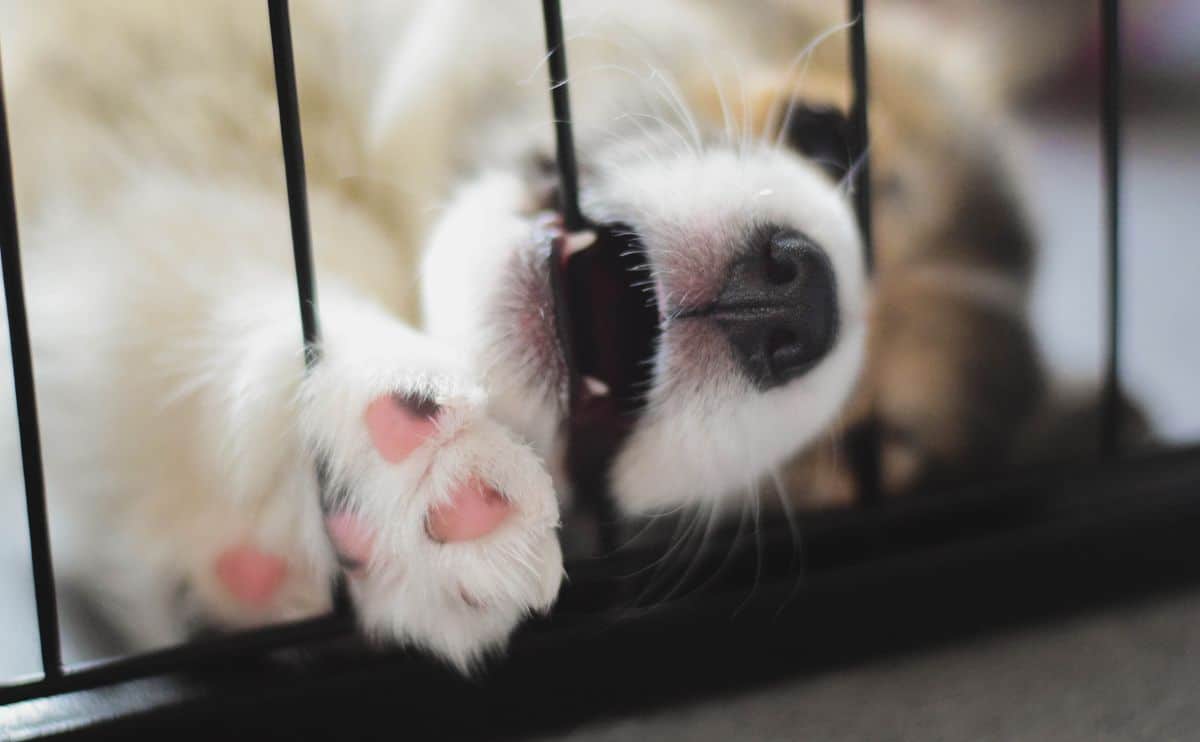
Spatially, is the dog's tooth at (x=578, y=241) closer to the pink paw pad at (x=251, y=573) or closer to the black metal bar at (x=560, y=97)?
the black metal bar at (x=560, y=97)

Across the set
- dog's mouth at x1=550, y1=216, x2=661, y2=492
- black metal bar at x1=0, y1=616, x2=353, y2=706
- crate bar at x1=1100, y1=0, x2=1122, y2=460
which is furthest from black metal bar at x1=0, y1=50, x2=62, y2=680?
crate bar at x1=1100, y1=0, x2=1122, y2=460

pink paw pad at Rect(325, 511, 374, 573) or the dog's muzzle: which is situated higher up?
the dog's muzzle

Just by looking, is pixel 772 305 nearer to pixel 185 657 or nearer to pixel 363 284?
pixel 363 284

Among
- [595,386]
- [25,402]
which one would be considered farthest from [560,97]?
[25,402]

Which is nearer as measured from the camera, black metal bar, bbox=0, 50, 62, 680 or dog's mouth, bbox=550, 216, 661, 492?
black metal bar, bbox=0, 50, 62, 680

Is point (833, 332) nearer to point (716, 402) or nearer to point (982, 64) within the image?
point (716, 402)

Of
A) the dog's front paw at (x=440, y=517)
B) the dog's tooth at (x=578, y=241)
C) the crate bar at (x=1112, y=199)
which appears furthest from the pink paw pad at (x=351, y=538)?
the crate bar at (x=1112, y=199)

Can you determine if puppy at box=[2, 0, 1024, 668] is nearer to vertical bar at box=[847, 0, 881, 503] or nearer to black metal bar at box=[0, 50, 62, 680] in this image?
vertical bar at box=[847, 0, 881, 503]
